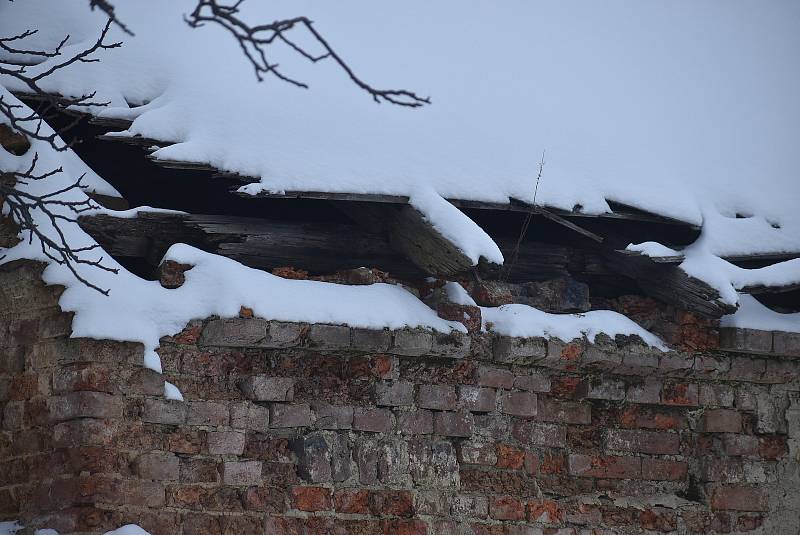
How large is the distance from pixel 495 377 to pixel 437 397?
0.32 meters

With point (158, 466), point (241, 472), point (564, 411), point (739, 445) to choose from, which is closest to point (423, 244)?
point (564, 411)

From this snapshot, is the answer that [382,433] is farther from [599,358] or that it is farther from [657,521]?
[657,521]

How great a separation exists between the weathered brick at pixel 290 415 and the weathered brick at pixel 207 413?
205 millimetres

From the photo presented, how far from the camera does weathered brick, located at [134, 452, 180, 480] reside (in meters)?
4.39

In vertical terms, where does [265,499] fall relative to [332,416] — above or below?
below

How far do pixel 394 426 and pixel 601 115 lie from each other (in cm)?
233

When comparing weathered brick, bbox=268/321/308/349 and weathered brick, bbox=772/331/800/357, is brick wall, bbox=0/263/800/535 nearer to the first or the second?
weathered brick, bbox=268/321/308/349

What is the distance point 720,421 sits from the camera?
218 inches

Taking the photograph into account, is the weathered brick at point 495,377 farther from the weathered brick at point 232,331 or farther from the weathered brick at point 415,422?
the weathered brick at point 232,331

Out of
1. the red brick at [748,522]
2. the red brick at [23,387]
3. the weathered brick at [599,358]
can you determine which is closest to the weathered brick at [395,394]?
the weathered brick at [599,358]

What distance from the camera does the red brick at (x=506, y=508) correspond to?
5.01m

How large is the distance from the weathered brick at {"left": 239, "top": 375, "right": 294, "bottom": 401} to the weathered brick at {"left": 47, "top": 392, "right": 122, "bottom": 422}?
21.8 inches

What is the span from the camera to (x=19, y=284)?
4605 millimetres

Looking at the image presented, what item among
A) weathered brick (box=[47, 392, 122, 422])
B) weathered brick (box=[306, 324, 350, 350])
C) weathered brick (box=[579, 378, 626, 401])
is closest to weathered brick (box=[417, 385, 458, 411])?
weathered brick (box=[306, 324, 350, 350])
